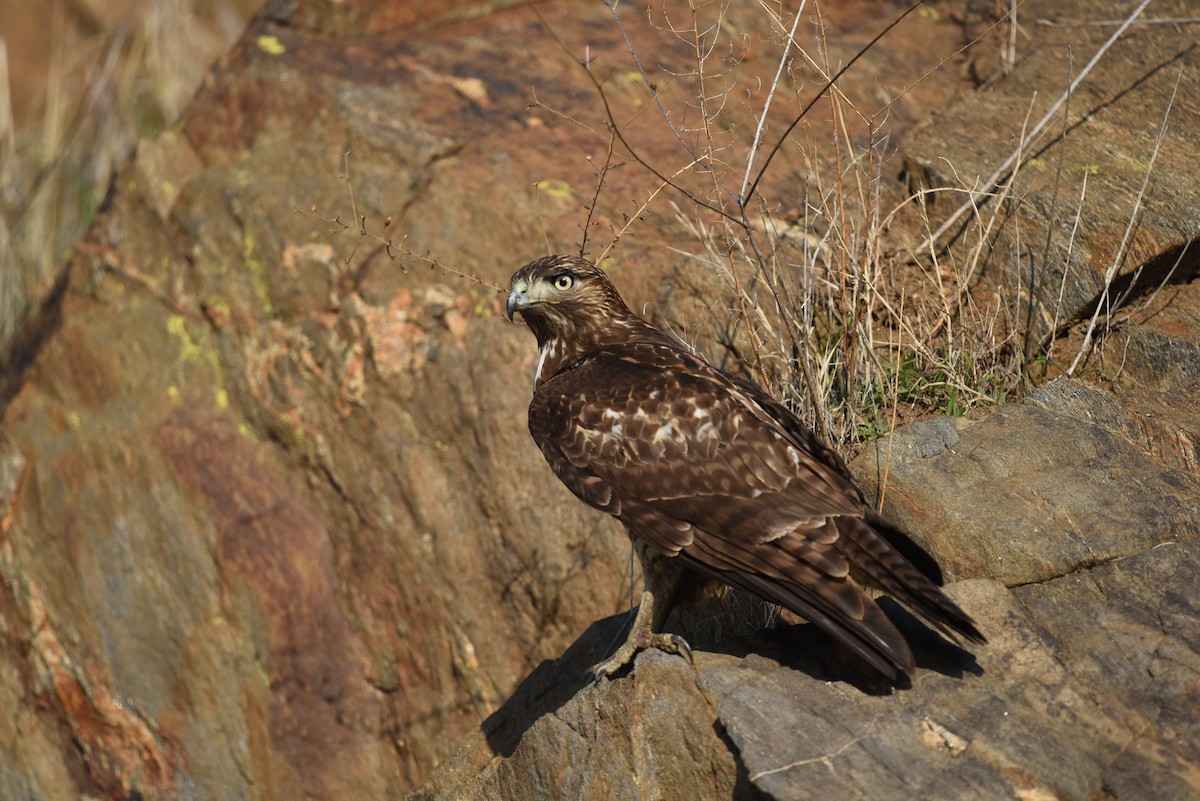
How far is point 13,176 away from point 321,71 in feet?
16.7

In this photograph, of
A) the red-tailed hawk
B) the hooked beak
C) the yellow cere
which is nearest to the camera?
the red-tailed hawk

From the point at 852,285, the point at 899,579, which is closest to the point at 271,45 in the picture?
the point at 852,285

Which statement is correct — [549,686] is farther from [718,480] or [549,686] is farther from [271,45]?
[271,45]

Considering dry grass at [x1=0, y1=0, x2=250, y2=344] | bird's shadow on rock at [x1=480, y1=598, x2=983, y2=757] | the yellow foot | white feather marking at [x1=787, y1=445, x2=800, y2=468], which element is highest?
white feather marking at [x1=787, y1=445, x2=800, y2=468]

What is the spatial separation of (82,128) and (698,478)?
9127mm

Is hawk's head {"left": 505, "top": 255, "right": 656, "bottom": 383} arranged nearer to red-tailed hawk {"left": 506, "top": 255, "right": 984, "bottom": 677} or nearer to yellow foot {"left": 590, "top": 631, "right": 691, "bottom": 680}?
red-tailed hawk {"left": 506, "top": 255, "right": 984, "bottom": 677}

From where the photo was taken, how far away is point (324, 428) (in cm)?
644

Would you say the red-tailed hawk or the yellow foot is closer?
the red-tailed hawk

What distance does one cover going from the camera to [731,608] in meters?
4.62

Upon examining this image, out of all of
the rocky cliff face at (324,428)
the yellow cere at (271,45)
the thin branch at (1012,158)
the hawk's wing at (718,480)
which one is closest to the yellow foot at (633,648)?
the hawk's wing at (718,480)

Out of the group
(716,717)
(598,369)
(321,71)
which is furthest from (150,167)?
(716,717)

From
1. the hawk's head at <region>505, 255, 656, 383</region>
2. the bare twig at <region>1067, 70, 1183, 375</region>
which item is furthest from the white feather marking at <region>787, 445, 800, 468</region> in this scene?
the bare twig at <region>1067, 70, 1183, 375</region>

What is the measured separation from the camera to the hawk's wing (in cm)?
362

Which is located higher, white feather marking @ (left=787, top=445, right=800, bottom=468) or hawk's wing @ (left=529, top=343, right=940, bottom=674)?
white feather marking @ (left=787, top=445, right=800, bottom=468)
